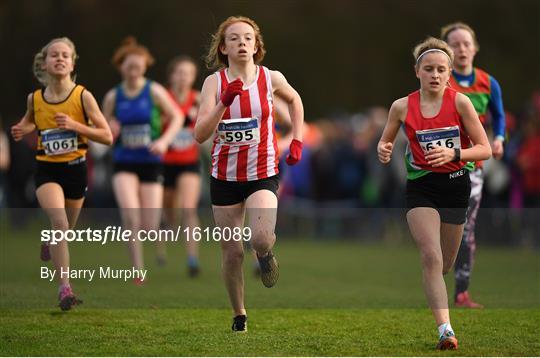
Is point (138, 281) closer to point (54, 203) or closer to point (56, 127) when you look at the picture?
point (54, 203)

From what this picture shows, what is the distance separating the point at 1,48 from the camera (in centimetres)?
2845

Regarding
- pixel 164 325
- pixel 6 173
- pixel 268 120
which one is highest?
pixel 6 173

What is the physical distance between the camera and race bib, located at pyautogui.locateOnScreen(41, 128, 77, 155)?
33.9 ft

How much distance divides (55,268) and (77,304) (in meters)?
0.37

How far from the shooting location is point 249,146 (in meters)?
8.98

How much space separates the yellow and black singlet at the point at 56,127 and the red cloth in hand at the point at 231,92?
2258 millimetres

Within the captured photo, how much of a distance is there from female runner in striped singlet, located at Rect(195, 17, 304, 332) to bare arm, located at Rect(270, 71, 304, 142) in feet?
0.04

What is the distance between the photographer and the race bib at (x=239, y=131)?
891cm

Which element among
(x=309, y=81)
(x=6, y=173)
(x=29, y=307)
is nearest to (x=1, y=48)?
(x=6, y=173)

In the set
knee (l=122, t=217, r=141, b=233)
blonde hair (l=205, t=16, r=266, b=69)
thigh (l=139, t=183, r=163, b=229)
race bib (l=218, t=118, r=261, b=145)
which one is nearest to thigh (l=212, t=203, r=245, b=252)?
race bib (l=218, t=118, r=261, b=145)

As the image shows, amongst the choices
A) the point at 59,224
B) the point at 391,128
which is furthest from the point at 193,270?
the point at 391,128

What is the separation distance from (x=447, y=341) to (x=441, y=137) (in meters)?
1.53

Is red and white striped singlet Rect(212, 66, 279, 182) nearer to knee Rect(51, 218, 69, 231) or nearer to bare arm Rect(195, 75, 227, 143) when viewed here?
bare arm Rect(195, 75, 227, 143)

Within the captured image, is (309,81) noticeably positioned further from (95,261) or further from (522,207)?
(95,261)
